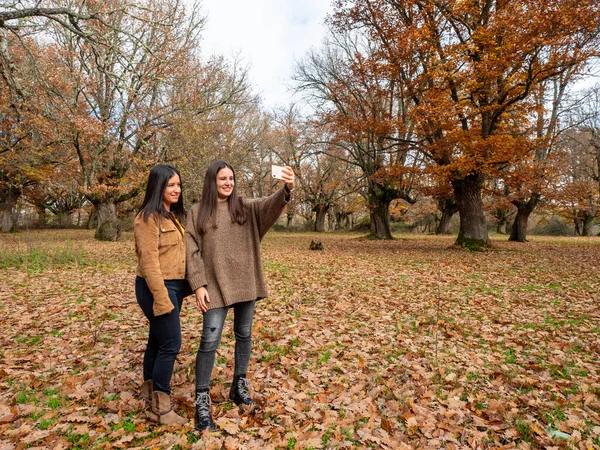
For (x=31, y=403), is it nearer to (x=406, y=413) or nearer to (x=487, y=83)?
(x=406, y=413)

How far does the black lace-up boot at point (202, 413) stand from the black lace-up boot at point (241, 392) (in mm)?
382

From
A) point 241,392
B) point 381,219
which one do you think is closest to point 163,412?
point 241,392

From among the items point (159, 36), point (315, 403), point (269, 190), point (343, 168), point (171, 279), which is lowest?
point (315, 403)

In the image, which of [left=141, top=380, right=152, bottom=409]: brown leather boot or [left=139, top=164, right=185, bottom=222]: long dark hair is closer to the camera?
[left=139, top=164, right=185, bottom=222]: long dark hair

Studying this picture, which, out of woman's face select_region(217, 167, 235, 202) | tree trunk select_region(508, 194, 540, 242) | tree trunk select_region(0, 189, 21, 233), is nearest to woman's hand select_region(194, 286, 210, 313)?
woman's face select_region(217, 167, 235, 202)

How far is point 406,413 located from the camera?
3.21 meters

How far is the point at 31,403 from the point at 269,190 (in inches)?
1229

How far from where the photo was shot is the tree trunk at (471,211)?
1442 cm

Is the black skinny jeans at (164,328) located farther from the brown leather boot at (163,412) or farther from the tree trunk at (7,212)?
the tree trunk at (7,212)

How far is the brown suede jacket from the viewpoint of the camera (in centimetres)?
268

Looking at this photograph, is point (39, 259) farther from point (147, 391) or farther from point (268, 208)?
point (268, 208)

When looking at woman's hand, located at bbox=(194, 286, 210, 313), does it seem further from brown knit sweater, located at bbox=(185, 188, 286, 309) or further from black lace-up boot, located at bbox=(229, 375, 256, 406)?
black lace-up boot, located at bbox=(229, 375, 256, 406)

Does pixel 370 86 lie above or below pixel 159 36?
below

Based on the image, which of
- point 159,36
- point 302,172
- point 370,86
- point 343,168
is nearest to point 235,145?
point 159,36
